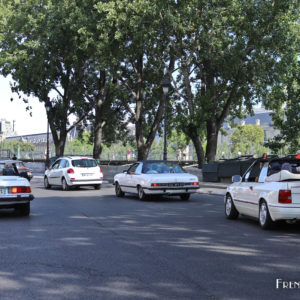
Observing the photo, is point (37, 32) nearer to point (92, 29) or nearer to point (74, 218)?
point (92, 29)

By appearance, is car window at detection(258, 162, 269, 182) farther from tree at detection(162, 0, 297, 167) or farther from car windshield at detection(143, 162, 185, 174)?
tree at detection(162, 0, 297, 167)

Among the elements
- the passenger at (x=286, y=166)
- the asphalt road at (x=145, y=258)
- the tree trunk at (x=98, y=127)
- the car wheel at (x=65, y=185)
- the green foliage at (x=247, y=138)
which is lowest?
the asphalt road at (x=145, y=258)

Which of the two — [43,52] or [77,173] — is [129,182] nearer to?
[77,173]

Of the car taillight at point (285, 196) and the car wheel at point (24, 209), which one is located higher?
the car taillight at point (285, 196)

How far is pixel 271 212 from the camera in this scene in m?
10.3

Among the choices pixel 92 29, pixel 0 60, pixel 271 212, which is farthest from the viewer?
pixel 0 60

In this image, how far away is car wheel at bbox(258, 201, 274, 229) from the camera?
10578 millimetres

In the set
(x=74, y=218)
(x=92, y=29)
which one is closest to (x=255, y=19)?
(x=92, y=29)

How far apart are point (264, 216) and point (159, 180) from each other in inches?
304

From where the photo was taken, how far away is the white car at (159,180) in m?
18.3

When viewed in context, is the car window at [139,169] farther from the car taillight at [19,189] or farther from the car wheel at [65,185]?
the car wheel at [65,185]

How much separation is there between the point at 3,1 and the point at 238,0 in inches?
836

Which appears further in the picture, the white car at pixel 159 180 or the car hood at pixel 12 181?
the white car at pixel 159 180

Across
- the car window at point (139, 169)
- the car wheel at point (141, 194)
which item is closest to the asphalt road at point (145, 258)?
the car wheel at point (141, 194)
